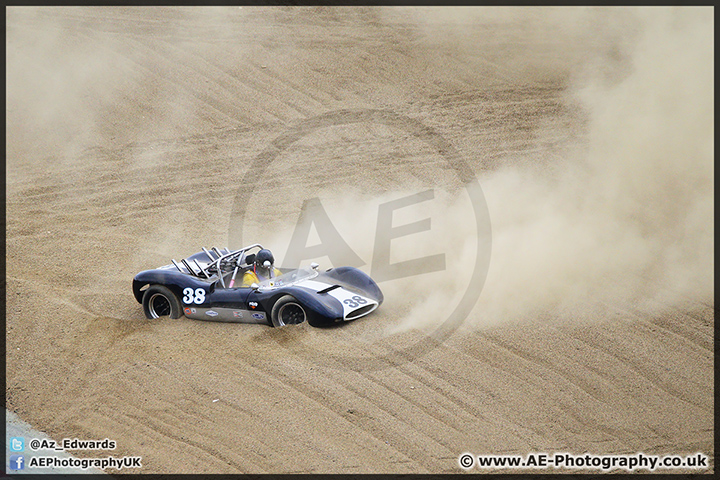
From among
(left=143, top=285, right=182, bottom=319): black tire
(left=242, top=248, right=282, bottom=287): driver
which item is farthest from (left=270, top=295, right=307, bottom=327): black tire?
(left=143, top=285, right=182, bottom=319): black tire

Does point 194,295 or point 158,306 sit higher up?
point 194,295

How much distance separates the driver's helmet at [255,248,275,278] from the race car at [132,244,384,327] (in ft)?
0.54

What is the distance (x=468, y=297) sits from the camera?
1214cm

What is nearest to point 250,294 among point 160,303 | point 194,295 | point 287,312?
point 287,312

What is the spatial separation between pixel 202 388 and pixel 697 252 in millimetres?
→ 9580

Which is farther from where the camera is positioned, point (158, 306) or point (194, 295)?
point (158, 306)

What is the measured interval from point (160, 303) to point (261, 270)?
5.77 feet

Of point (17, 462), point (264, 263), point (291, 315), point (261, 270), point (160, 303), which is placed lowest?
point (17, 462)

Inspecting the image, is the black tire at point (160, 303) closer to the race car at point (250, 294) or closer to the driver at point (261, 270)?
the race car at point (250, 294)

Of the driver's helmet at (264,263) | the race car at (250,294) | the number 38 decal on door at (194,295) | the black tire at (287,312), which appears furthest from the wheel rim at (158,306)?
the black tire at (287,312)

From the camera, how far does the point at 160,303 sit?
11.9 meters

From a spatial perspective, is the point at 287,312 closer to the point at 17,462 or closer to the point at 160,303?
the point at 160,303

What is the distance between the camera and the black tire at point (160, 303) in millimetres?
11547

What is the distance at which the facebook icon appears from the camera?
8.83 m
